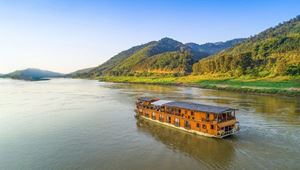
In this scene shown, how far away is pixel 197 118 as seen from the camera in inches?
1636

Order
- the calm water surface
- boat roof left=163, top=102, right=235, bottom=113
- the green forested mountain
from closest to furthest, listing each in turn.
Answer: the calm water surface
boat roof left=163, top=102, right=235, bottom=113
the green forested mountain

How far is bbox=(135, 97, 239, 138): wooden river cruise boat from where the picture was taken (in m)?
38.7

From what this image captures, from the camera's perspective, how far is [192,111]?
4253 centimetres

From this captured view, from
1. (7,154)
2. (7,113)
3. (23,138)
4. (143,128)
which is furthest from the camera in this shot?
(7,113)

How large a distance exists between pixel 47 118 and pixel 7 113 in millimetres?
14841

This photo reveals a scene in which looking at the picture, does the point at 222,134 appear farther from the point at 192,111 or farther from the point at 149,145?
the point at 149,145

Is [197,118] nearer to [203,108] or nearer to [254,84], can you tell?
[203,108]

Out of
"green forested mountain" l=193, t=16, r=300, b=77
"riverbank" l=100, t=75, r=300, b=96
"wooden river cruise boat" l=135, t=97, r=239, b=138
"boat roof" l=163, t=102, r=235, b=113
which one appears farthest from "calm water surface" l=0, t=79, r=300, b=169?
"green forested mountain" l=193, t=16, r=300, b=77

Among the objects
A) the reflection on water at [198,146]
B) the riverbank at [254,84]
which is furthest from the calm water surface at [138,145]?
the riverbank at [254,84]

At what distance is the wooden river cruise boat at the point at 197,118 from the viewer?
1524 inches

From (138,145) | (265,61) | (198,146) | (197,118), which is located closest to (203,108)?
(197,118)

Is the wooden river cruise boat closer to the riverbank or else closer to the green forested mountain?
the riverbank

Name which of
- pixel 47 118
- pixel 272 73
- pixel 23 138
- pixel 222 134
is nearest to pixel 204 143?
pixel 222 134

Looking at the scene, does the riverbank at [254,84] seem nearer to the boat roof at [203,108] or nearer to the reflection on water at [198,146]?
the boat roof at [203,108]
